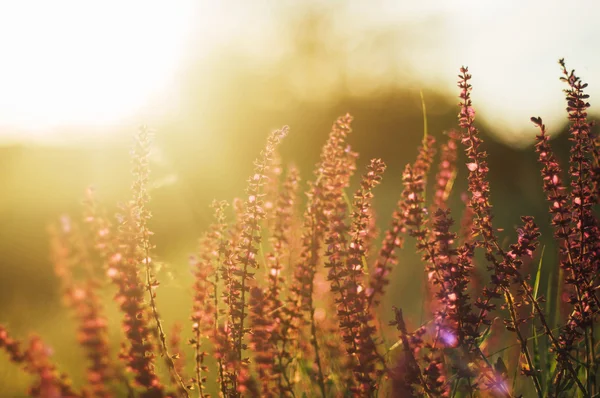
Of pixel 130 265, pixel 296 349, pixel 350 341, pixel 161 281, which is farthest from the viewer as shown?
pixel 296 349

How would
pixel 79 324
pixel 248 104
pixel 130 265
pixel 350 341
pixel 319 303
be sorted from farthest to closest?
pixel 248 104, pixel 319 303, pixel 350 341, pixel 130 265, pixel 79 324

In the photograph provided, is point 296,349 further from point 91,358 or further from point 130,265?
point 91,358

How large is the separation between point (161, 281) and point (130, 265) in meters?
0.39

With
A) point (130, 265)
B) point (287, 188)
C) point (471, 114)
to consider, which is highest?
point (287, 188)

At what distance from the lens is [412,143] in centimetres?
1978

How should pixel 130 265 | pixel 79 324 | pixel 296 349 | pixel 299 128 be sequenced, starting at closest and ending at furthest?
pixel 79 324, pixel 130 265, pixel 296 349, pixel 299 128

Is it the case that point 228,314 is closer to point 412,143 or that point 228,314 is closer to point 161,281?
point 161,281

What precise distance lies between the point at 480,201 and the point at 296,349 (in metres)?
1.18

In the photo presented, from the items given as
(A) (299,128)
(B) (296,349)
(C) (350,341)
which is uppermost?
(A) (299,128)

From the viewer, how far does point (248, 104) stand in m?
22.5

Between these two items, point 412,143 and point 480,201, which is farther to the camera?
point 412,143

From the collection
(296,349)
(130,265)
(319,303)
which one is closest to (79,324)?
(130,265)

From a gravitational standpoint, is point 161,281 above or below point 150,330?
above

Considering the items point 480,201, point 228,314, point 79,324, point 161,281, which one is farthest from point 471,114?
point 79,324
